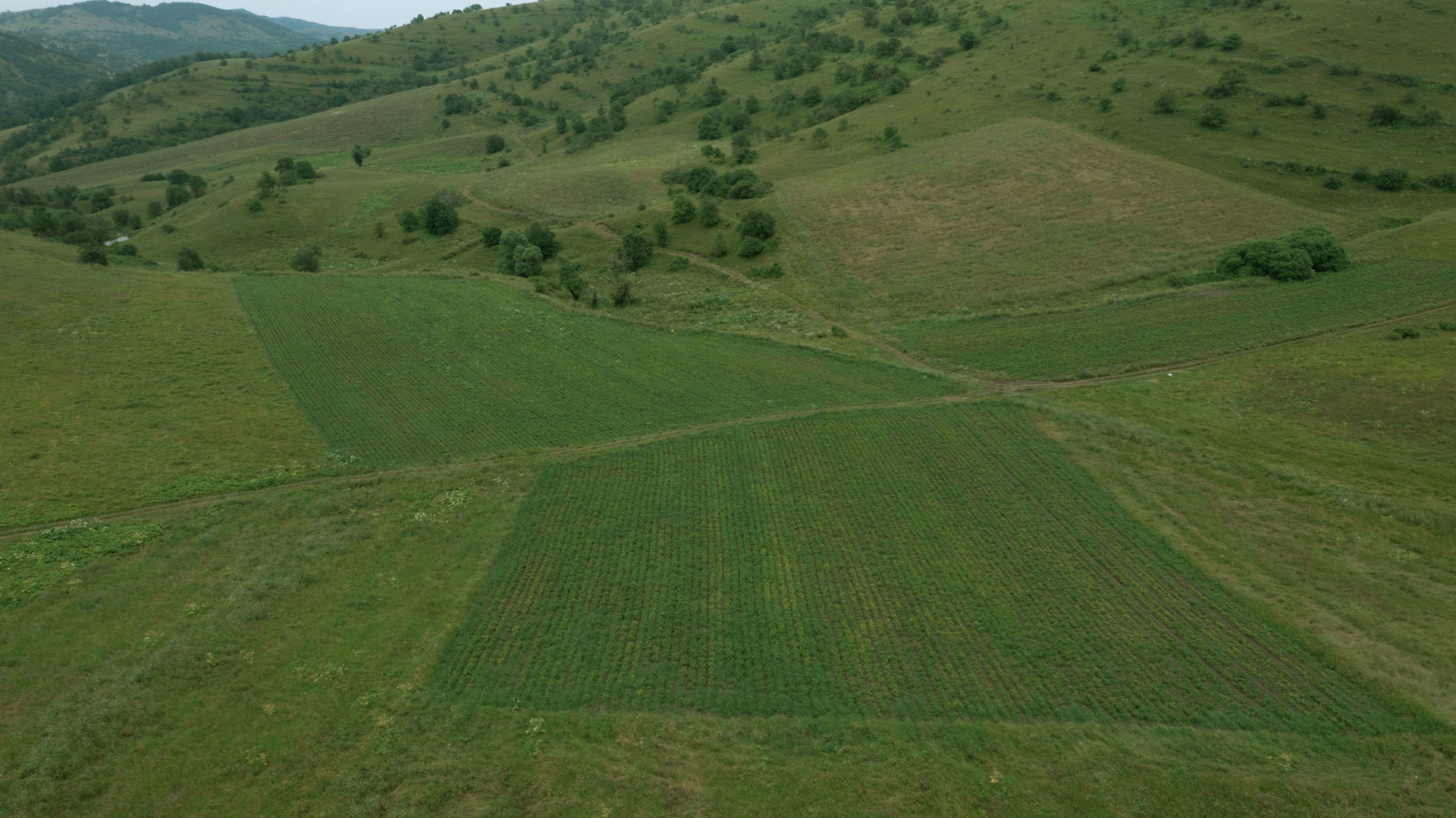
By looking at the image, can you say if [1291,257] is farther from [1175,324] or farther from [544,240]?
[544,240]

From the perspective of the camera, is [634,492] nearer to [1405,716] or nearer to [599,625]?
[599,625]

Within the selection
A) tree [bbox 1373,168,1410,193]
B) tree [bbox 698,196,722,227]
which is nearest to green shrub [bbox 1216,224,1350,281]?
tree [bbox 1373,168,1410,193]

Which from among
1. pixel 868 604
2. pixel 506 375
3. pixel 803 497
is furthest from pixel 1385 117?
pixel 506 375

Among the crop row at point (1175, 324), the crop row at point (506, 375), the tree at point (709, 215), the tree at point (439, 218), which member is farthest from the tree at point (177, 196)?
the crop row at point (1175, 324)

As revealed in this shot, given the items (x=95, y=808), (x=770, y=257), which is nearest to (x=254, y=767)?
(x=95, y=808)

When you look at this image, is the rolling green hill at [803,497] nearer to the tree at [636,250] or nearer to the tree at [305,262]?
the tree at [636,250]

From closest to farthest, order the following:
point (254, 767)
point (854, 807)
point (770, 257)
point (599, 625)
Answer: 1. point (854, 807)
2. point (254, 767)
3. point (599, 625)
4. point (770, 257)

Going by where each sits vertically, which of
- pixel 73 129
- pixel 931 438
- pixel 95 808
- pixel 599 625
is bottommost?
pixel 95 808
